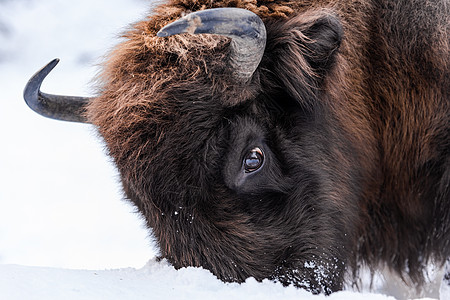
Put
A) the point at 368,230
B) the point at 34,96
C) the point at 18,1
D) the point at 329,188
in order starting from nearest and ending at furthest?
the point at 329,188 → the point at 34,96 → the point at 368,230 → the point at 18,1

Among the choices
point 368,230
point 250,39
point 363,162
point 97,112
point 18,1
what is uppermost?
point 250,39

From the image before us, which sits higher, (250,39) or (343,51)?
(250,39)

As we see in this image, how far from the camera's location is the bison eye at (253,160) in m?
2.61

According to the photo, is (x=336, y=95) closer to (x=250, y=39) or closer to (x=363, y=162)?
(x=363, y=162)

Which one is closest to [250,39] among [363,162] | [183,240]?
[183,240]

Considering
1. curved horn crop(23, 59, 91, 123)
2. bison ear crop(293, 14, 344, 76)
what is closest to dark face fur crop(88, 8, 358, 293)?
bison ear crop(293, 14, 344, 76)

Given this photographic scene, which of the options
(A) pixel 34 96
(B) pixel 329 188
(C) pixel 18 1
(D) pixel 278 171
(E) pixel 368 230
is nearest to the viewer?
(D) pixel 278 171

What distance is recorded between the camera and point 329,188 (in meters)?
2.91

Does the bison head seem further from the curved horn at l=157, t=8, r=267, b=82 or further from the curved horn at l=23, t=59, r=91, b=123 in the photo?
the curved horn at l=23, t=59, r=91, b=123

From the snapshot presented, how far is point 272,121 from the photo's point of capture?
277cm

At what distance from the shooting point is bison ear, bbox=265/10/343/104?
2.73 meters

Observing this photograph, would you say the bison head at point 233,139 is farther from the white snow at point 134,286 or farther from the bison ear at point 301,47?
the white snow at point 134,286

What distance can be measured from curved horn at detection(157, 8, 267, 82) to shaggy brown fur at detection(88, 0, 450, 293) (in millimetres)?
86

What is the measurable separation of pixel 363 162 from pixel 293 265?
0.98 metres
